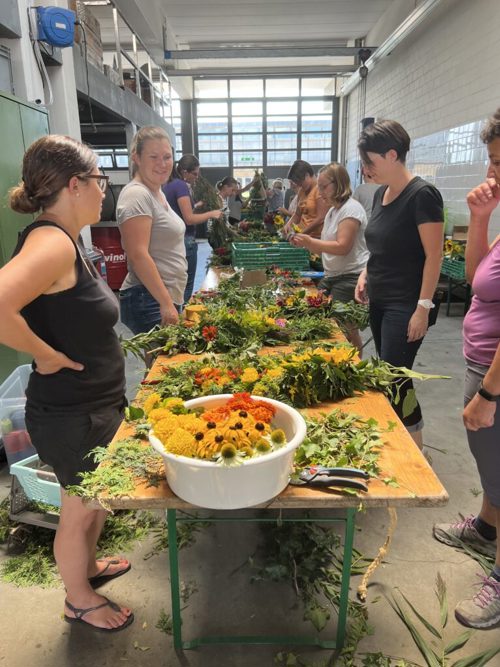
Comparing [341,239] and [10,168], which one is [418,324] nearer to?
[341,239]

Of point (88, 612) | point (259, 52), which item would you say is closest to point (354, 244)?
point (88, 612)

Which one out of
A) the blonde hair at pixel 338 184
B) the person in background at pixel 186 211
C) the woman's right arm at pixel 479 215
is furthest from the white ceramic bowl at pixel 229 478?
the person in background at pixel 186 211

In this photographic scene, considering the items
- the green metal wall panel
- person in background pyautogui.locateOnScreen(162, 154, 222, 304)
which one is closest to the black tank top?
the green metal wall panel

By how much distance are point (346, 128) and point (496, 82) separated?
9281 mm

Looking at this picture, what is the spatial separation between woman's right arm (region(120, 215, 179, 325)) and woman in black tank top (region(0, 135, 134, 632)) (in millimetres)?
745

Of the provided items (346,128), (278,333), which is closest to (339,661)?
(278,333)

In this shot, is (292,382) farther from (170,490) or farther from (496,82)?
(496,82)

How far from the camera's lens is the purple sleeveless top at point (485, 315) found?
155 centimetres

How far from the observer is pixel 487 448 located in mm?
1658

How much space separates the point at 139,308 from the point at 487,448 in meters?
1.78

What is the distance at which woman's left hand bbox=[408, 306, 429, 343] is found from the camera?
216 cm

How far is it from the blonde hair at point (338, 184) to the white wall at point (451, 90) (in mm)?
3190

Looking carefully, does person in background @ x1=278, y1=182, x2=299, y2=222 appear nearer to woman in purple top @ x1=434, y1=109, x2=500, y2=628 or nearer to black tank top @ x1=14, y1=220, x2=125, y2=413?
woman in purple top @ x1=434, y1=109, x2=500, y2=628

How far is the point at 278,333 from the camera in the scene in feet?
7.38
